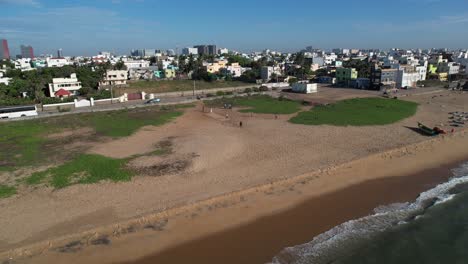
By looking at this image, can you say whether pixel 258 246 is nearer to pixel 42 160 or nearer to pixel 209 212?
pixel 209 212

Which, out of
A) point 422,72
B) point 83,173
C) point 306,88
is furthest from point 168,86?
point 422,72

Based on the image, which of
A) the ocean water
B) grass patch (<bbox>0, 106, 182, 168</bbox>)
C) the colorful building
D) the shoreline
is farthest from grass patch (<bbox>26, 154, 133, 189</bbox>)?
the colorful building

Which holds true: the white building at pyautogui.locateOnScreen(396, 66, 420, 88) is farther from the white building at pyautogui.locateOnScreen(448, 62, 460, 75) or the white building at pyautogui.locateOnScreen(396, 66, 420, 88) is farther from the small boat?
the small boat

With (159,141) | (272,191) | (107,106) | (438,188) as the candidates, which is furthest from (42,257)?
(107,106)

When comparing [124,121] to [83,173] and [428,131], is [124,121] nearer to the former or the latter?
[83,173]

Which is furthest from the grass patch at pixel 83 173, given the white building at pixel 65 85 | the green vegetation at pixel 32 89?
the white building at pixel 65 85

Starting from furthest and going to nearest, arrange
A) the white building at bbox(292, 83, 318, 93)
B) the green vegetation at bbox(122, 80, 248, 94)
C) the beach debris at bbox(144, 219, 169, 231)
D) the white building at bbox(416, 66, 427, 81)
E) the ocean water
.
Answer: the white building at bbox(416, 66, 427, 81) → the green vegetation at bbox(122, 80, 248, 94) → the white building at bbox(292, 83, 318, 93) → the beach debris at bbox(144, 219, 169, 231) → the ocean water
